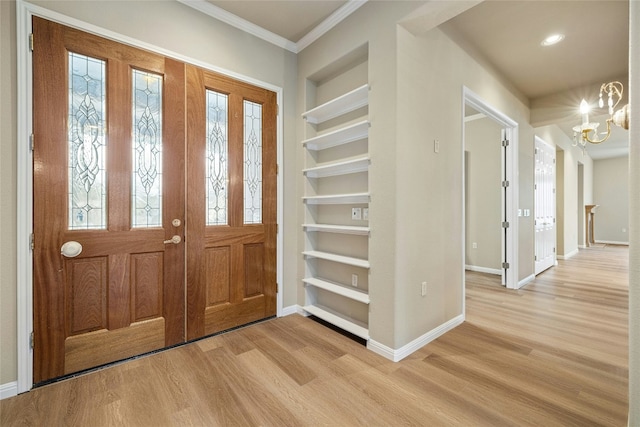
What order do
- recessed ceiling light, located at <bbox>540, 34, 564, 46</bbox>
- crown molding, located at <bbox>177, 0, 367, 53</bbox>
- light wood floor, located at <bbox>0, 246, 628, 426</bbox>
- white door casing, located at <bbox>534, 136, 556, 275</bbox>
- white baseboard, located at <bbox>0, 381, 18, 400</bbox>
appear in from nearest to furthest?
light wood floor, located at <bbox>0, 246, 628, 426</bbox>
white baseboard, located at <bbox>0, 381, 18, 400</bbox>
crown molding, located at <bbox>177, 0, 367, 53</bbox>
recessed ceiling light, located at <bbox>540, 34, 564, 46</bbox>
white door casing, located at <bbox>534, 136, 556, 275</bbox>

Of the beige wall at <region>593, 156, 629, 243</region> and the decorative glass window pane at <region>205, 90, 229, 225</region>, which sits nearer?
the decorative glass window pane at <region>205, 90, 229, 225</region>

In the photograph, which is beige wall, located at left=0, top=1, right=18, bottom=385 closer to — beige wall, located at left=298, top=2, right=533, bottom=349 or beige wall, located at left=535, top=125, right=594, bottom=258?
beige wall, located at left=298, top=2, right=533, bottom=349

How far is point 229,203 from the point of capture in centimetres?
268

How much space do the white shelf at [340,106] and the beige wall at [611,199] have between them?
11219 millimetres

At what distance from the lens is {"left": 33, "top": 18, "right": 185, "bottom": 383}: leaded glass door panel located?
187cm

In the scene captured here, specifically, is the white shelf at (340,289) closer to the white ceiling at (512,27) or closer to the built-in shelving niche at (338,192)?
the built-in shelving niche at (338,192)

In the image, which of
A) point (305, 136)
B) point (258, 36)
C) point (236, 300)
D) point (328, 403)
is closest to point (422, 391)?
point (328, 403)

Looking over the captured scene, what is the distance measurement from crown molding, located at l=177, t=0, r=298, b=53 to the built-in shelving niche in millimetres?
452

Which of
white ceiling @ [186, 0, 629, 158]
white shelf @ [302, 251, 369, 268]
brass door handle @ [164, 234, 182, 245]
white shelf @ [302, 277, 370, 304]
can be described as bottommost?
white shelf @ [302, 277, 370, 304]

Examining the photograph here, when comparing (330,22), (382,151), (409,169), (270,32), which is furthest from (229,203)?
(330,22)

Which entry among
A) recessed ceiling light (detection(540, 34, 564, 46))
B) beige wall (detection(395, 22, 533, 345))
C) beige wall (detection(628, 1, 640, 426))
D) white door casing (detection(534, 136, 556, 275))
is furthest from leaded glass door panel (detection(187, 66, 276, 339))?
white door casing (detection(534, 136, 556, 275))

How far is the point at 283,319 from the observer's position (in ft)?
9.72

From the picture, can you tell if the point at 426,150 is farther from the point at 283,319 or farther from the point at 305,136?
the point at 283,319

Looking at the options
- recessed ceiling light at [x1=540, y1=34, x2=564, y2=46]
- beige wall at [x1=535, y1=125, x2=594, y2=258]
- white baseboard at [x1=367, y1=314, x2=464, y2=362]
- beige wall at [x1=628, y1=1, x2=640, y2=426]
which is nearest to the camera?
beige wall at [x1=628, y1=1, x2=640, y2=426]
